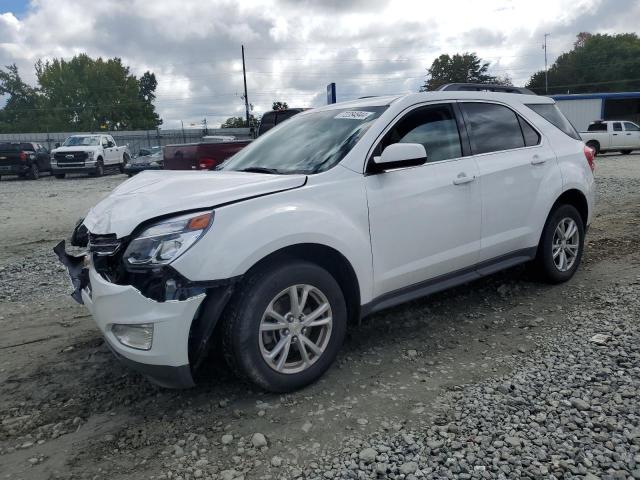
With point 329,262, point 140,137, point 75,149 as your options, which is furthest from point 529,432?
point 140,137

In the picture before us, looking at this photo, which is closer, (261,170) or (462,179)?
(261,170)

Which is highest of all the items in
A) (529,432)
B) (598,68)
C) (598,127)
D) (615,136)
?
(598,68)

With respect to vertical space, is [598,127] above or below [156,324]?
above

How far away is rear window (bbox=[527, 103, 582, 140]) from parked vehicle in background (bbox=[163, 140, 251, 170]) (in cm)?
513

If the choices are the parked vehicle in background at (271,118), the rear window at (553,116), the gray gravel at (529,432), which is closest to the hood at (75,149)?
the parked vehicle in background at (271,118)

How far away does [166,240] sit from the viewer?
2754 millimetres

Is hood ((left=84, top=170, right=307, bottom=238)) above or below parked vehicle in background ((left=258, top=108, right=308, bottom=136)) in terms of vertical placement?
below

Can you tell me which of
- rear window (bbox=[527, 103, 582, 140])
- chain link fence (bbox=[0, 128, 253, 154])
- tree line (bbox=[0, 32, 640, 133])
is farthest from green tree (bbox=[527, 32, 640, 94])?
rear window (bbox=[527, 103, 582, 140])

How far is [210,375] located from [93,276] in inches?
39.8

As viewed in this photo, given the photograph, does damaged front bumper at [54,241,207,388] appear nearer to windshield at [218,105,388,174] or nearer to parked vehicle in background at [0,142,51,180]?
windshield at [218,105,388,174]

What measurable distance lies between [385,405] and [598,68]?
87.3 meters

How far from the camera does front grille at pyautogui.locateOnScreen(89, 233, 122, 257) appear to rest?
2.87 metres

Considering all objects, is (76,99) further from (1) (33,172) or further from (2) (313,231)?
(2) (313,231)

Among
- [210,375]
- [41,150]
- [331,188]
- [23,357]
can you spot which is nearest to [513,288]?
[331,188]
